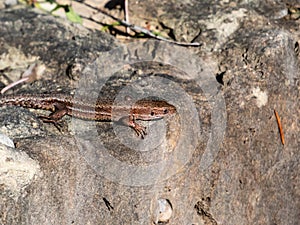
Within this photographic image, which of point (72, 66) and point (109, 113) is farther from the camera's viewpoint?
point (72, 66)

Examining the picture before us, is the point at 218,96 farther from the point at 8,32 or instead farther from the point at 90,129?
the point at 8,32

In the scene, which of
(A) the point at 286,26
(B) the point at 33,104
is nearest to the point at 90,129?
(B) the point at 33,104

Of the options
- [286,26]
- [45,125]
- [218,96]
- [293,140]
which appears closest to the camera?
[45,125]

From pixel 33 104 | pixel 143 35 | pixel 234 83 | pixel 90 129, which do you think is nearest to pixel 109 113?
pixel 90 129

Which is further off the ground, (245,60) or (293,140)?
(245,60)

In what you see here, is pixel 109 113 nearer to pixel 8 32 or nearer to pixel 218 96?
pixel 218 96

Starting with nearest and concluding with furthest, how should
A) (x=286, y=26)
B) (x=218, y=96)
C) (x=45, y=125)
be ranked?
(x=45, y=125), (x=218, y=96), (x=286, y=26)
